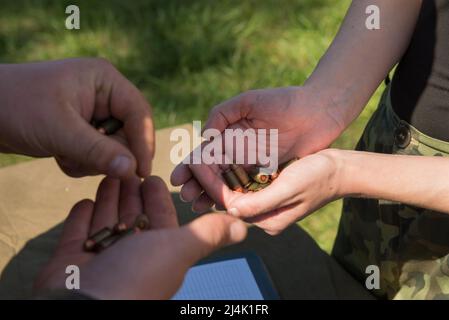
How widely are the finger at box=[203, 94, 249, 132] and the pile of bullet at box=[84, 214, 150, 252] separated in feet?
2.34

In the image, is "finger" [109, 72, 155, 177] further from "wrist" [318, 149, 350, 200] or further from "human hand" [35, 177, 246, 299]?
"wrist" [318, 149, 350, 200]

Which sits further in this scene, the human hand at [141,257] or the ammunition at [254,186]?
the ammunition at [254,186]

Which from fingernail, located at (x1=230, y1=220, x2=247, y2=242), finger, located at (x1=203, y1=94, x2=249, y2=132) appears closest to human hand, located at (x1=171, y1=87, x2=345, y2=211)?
finger, located at (x1=203, y1=94, x2=249, y2=132)

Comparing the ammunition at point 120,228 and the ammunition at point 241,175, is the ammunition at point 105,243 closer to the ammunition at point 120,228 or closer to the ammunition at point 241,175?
the ammunition at point 120,228

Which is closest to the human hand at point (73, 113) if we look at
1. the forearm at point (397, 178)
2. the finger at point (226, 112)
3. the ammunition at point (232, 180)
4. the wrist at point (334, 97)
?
the ammunition at point (232, 180)

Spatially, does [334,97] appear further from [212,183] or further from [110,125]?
[110,125]

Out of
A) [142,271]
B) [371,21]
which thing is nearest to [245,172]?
[371,21]

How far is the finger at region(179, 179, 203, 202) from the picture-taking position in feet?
6.82

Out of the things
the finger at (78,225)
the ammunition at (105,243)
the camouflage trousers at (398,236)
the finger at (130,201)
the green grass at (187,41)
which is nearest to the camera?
the ammunition at (105,243)

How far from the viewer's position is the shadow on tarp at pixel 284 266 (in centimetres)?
201

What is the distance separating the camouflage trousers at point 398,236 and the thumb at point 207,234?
82cm

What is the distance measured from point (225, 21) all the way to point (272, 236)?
3.68m

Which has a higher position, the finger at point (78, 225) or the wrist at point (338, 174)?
the wrist at point (338, 174)

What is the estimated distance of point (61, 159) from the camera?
72.0 inches
